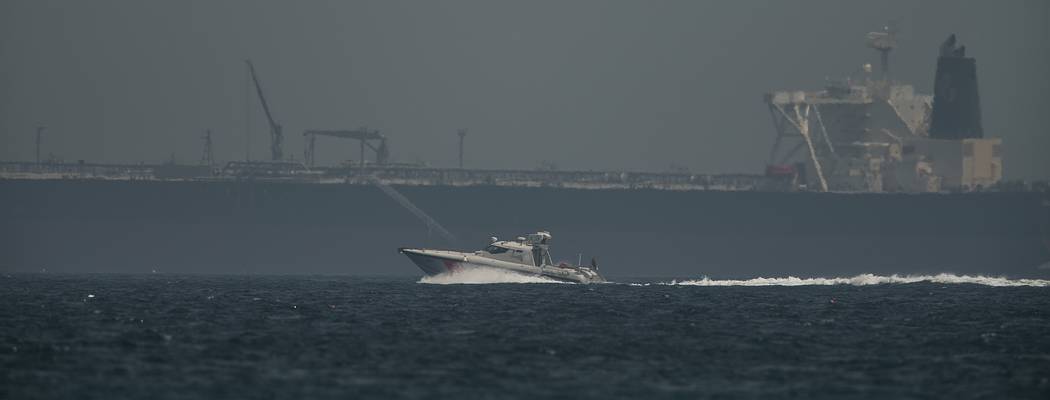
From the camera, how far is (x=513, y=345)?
60188 millimetres

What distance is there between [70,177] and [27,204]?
6069mm

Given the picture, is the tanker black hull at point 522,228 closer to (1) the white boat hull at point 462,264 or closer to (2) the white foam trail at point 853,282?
(2) the white foam trail at point 853,282

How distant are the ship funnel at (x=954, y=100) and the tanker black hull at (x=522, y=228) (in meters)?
9.72

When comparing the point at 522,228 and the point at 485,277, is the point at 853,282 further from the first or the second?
the point at 522,228

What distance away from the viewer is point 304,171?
182 metres

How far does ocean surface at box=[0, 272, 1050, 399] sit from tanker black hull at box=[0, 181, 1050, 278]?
77.3 metres

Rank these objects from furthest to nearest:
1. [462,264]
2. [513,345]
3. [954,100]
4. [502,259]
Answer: [954,100] < [502,259] < [462,264] < [513,345]

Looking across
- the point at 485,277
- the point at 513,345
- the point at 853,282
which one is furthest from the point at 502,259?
the point at 513,345

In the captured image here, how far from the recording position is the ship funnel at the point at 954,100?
18750cm

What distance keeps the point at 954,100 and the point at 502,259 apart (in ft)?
335

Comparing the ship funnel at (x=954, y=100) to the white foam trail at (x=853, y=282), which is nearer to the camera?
the white foam trail at (x=853, y=282)

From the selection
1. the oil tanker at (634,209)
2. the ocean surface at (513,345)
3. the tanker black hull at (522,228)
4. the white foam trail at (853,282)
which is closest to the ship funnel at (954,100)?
the oil tanker at (634,209)

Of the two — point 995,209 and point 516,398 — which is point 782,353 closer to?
point 516,398

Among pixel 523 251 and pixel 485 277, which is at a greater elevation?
pixel 523 251
